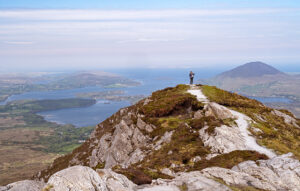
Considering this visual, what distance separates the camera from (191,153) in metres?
24.9

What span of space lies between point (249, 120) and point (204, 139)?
30.1 ft

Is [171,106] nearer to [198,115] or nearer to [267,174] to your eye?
[198,115]

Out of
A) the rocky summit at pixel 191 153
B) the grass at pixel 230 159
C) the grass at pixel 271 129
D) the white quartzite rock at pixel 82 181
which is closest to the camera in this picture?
the white quartzite rock at pixel 82 181

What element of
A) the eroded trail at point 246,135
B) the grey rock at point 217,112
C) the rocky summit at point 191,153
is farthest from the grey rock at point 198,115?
the eroded trail at point 246,135

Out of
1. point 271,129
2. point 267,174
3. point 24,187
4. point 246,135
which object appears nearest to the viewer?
point 24,187

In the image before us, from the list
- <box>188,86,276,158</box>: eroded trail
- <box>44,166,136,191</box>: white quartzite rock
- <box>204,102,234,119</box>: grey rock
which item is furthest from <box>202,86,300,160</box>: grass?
<box>44,166,136,191</box>: white quartzite rock

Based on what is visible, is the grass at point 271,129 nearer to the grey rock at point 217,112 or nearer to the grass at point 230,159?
the grass at point 230,159

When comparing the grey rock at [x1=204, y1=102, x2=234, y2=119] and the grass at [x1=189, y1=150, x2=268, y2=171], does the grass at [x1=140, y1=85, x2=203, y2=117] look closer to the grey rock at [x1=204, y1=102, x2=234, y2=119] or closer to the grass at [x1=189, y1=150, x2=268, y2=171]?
the grey rock at [x1=204, y1=102, x2=234, y2=119]

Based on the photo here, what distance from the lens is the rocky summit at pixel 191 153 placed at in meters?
14.4

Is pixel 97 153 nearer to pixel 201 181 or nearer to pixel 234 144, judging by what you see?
pixel 234 144

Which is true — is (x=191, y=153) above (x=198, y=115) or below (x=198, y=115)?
below

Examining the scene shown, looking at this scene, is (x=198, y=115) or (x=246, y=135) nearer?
(x=246, y=135)

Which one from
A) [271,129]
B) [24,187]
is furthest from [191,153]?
[24,187]

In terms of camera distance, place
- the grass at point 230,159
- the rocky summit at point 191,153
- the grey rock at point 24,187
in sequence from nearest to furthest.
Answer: the grey rock at point 24,187, the rocky summit at point 191,153, the grass at point 230,159
